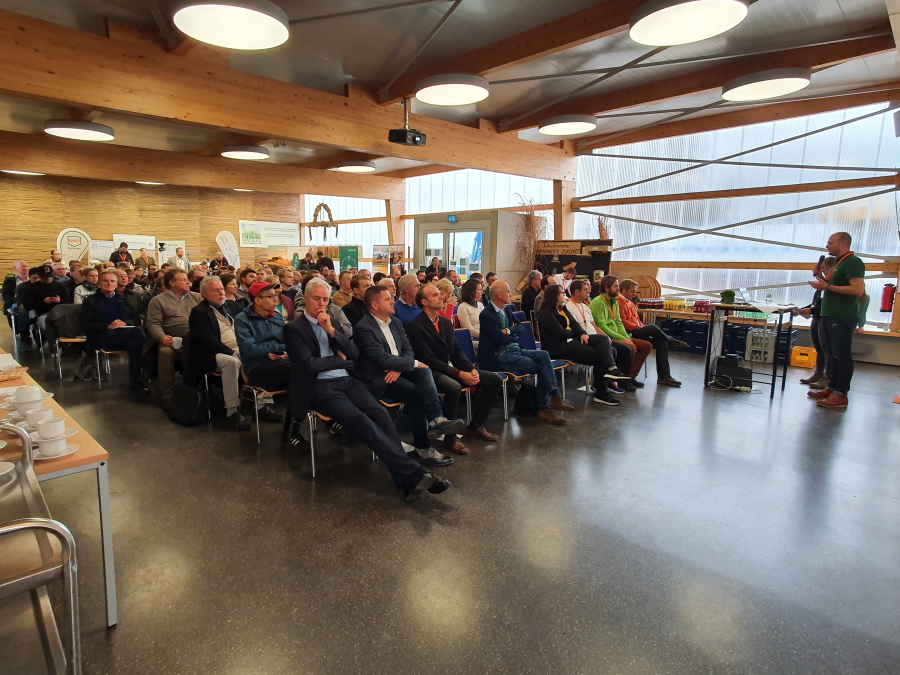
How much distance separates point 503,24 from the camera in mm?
5285

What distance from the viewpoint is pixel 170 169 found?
11445mm

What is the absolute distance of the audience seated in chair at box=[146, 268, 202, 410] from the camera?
4824 mm

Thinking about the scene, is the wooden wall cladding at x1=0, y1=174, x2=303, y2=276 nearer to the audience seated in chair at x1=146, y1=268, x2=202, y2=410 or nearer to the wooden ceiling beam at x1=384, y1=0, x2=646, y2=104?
the audience seated in chair at x1=146, y1=268, x2=202, y2=410

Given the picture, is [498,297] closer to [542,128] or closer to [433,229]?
[542,128]

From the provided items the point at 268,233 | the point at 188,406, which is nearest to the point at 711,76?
the point at 188,406

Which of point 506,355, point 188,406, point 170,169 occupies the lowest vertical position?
point 188,406

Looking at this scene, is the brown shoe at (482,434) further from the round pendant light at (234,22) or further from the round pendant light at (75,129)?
the round pendant light at (75,129)

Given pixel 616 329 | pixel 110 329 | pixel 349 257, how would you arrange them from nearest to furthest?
pixel 110 329, pixel 616 329, pixel 349 257

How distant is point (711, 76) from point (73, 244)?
13.6 meters

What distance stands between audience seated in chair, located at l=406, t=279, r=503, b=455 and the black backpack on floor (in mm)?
1989

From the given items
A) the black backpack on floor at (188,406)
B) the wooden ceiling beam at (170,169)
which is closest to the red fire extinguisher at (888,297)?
the black backpack on floor at (188,406)

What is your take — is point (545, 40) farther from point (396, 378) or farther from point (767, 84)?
point (396, 378)

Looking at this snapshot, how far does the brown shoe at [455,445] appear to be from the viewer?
3.89 meters

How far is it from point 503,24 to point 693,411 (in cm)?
450
